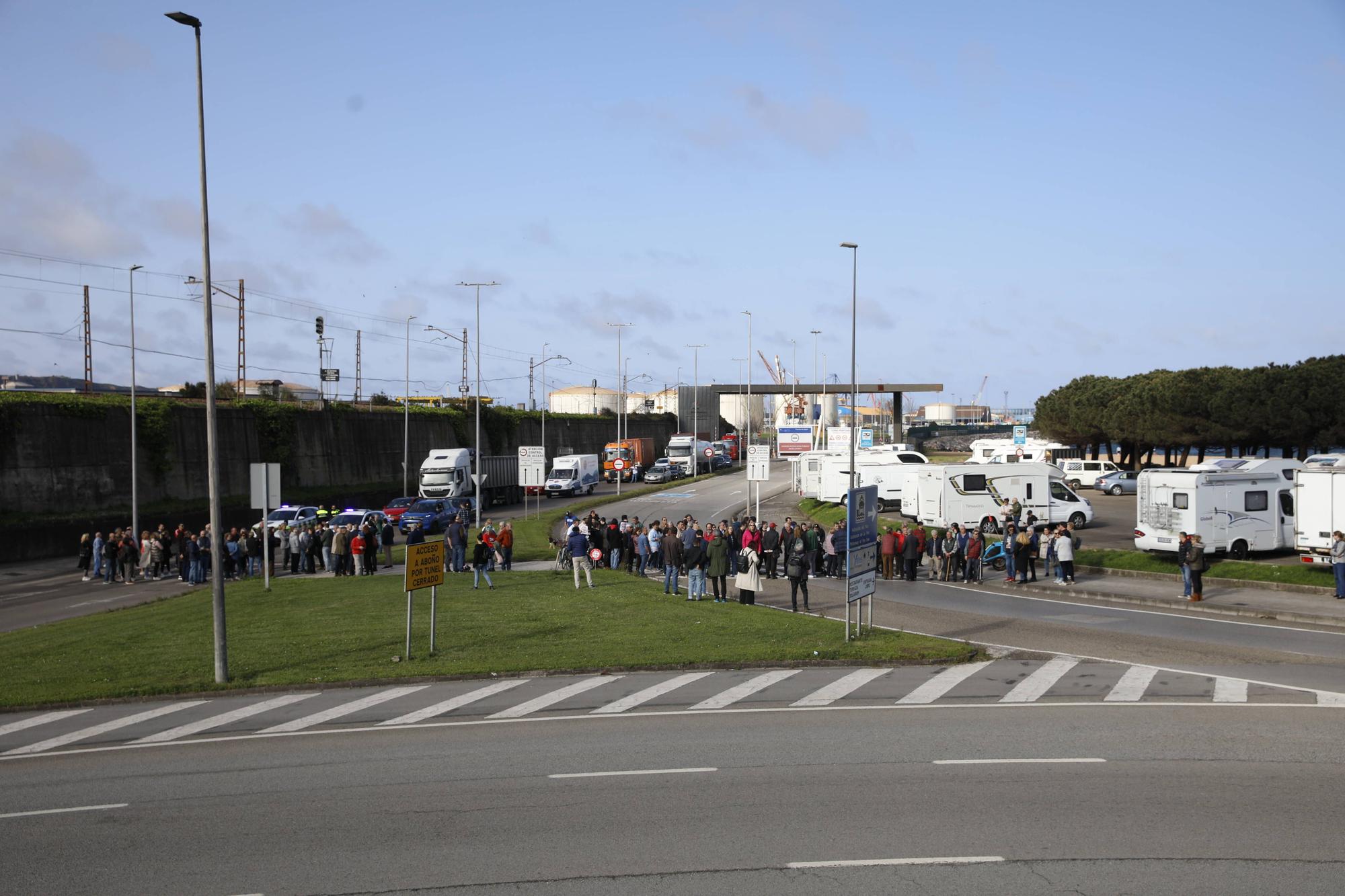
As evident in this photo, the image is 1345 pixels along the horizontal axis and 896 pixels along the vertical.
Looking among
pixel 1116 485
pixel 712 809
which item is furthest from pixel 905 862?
pixel 1116 485

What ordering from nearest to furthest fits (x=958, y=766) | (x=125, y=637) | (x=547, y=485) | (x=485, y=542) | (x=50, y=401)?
(x=958, y=766)
(x=125, y=637)
(x=485, y=542)
(x=50, y=401)
(x=547, y=485)

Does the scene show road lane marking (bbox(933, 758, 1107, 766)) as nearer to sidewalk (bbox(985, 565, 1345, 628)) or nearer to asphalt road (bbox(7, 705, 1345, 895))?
asphalt road (bbox(7, 705, 1345, 895))

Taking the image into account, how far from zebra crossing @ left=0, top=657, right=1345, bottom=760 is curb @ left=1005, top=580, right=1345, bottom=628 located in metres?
7.66

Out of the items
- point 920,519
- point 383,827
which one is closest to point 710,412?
point 920,519

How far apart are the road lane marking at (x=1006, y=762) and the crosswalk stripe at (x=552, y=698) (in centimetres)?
556

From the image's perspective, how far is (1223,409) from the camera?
222 ft

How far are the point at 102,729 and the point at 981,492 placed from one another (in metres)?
30.0

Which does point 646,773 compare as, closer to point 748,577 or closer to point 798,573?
point 798,573

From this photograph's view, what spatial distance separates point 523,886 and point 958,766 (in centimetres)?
505

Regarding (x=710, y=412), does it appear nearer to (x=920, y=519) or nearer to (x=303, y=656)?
(x=920, y=519)

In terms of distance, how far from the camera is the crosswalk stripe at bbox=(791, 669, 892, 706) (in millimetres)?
14367

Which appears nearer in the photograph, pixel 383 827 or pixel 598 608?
pixel 383 827

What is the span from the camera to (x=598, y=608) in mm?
22953

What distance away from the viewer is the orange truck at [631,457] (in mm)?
80062
